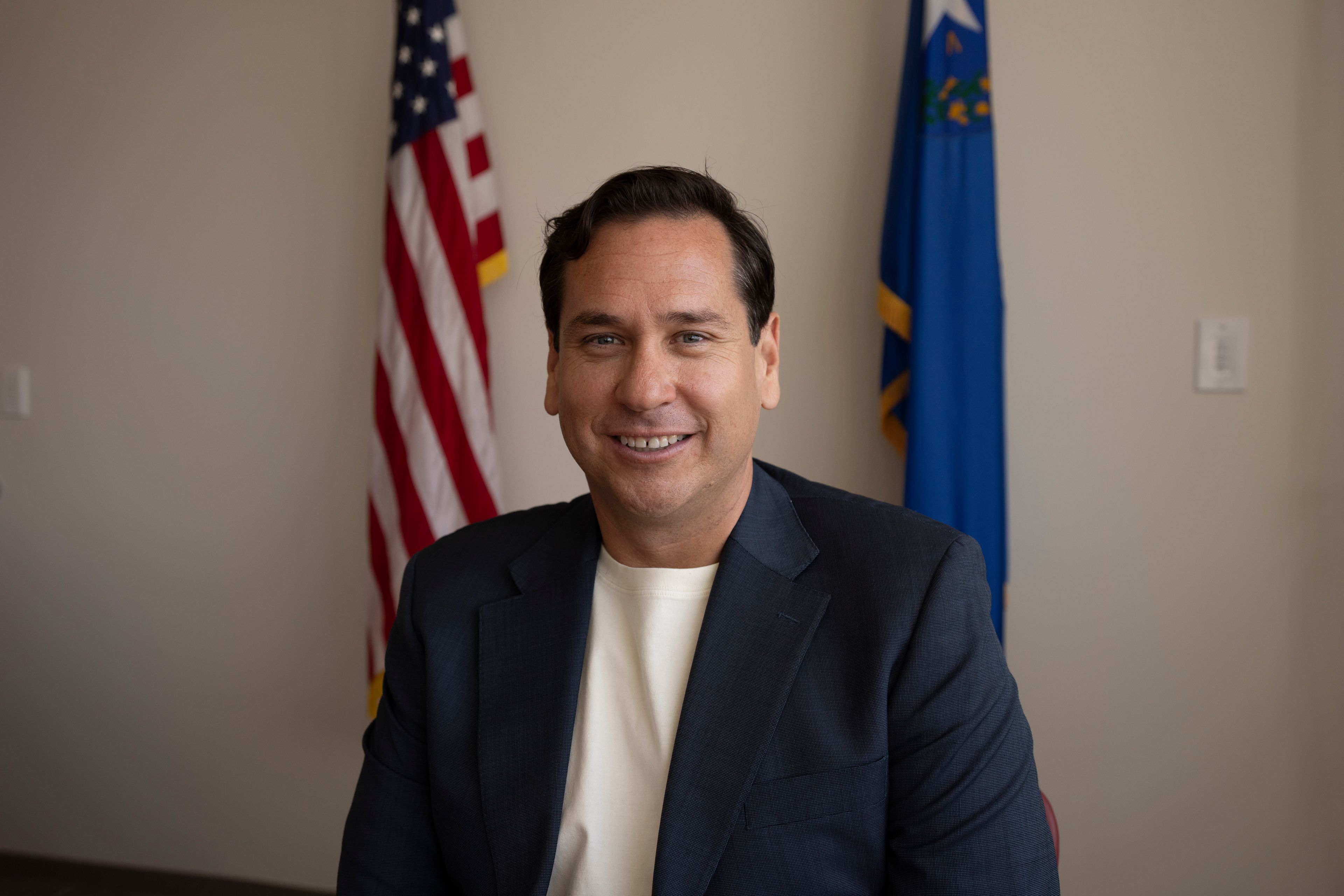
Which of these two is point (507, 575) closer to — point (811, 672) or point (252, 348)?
point (811, 672)

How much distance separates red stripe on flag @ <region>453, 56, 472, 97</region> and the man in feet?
4.27

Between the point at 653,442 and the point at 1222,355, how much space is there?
156 centimetres

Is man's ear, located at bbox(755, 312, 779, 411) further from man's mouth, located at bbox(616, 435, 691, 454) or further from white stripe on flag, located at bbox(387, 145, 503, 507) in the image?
white stripe on flag, located at bbox(387, 145, 503, 507)

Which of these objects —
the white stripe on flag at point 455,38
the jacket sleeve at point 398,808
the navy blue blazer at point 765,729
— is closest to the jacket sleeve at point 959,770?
the navy blue blazer at point 765,729

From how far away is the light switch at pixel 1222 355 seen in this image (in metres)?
2.04

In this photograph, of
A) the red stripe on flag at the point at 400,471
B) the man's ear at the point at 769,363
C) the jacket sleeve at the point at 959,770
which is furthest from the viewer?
the red stripe on flag at the point at 400,471

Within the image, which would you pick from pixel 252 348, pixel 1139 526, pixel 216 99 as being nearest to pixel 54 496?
pixel 252 348

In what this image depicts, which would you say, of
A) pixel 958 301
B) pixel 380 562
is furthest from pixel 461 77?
pixel 958 301

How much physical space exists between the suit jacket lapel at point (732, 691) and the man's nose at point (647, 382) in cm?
24

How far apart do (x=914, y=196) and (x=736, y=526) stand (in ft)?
3.74

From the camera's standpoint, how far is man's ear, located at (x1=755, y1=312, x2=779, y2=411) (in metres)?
1.39

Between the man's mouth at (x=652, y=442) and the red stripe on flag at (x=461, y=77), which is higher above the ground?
the red stripe on flag at (x=461, y=77)

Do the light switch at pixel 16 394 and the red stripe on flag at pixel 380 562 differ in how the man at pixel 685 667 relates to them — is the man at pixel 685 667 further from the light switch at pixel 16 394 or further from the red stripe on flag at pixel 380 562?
the light switch at pixel 16 394

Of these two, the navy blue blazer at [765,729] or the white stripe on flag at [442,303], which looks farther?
the white stripe on flag at [442,303]
